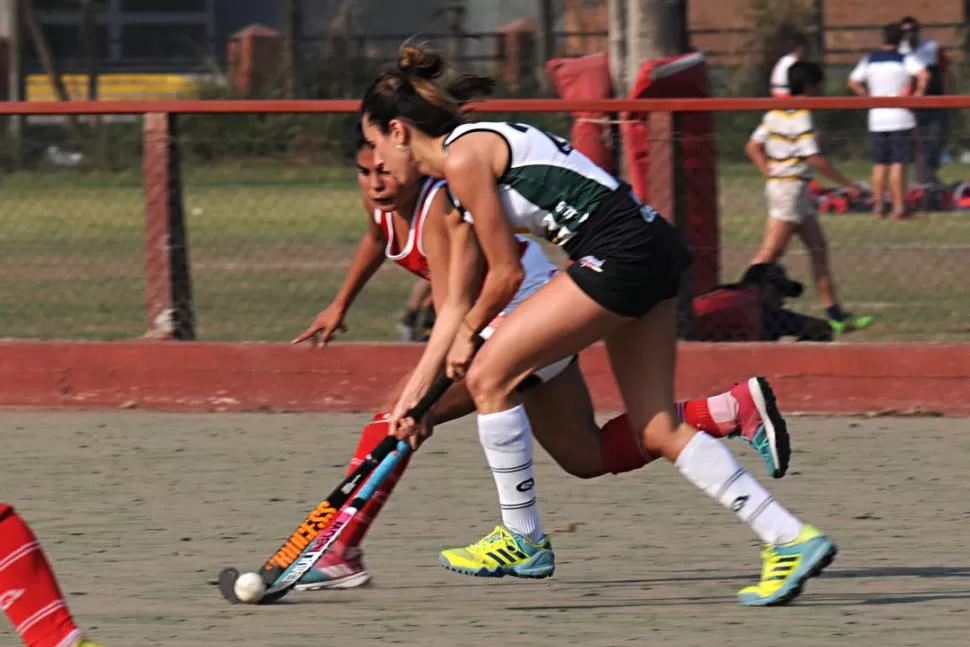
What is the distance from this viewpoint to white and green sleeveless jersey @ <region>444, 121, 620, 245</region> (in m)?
5.45

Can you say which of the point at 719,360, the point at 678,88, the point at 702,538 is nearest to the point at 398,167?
the point at 702,538

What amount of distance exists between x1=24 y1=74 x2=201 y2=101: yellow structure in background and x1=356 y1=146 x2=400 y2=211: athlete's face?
33.4m

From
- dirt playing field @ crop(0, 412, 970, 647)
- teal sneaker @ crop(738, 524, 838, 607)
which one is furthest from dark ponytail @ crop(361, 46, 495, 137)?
teal sneaker @ crop(738, 524, 838, 607)

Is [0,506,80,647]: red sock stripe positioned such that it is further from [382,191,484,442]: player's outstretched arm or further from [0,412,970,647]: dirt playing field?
[382,191,484,442]: player's outstretched arm

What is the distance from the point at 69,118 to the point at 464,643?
6056 mm

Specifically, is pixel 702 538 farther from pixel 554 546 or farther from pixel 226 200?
pixel 226 200

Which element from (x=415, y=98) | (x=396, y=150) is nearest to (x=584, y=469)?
(x=396, y=150)

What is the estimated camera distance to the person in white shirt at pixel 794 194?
10656mm

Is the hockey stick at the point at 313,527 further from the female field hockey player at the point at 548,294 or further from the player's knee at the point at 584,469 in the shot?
the player's knee at the point at 584,469

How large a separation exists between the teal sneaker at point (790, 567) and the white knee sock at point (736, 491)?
0.12 ft

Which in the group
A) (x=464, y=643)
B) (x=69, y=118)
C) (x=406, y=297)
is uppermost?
(x=69, y=118)

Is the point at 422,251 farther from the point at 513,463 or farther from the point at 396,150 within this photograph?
the point at 513,463

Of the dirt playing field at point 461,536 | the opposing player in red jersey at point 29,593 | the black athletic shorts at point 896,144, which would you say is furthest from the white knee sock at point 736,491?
the black athletic shorts at point 896,144

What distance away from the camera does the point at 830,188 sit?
1315cm
